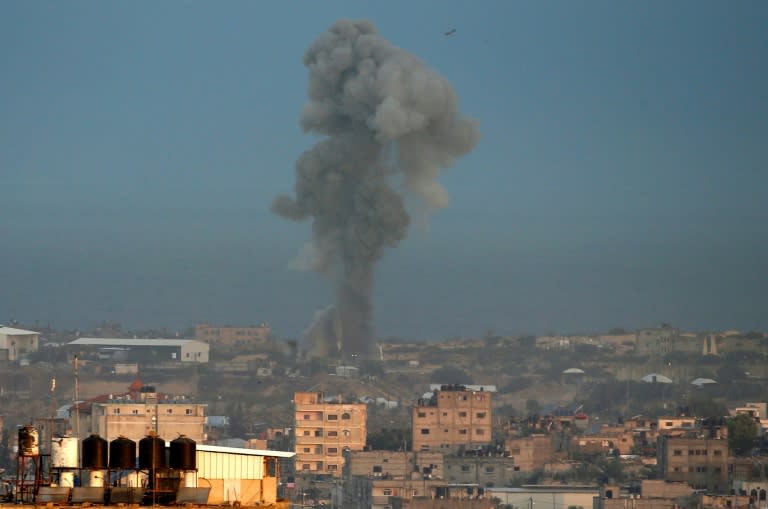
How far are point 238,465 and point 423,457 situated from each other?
83.1 metres

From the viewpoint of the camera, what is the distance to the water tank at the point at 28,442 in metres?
21.1

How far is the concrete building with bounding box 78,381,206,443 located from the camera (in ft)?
328

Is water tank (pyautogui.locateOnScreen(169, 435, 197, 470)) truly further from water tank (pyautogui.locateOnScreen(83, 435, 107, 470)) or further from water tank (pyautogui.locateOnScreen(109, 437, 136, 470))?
water tank (pyautogui.locateOnScreen(83, 435, 107, 470))

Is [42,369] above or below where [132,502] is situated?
above

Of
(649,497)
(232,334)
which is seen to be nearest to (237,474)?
(649,497)

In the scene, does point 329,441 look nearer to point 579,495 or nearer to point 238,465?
point 579,495

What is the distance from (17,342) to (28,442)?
131 metres

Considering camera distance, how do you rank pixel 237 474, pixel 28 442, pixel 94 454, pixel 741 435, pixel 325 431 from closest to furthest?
pixel 94 454 → pixel 28 442 → pixel 237 474 → pixel 741 435 → pixel 325 431

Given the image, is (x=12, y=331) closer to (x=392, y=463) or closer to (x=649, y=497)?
(x=392, y=463)

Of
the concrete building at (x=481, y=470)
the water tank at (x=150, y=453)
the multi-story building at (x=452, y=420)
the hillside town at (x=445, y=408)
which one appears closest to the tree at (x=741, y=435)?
the hillside town at (x=445, y=408)

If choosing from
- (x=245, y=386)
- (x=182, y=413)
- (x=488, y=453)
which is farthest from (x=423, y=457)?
(x=245, y=386)

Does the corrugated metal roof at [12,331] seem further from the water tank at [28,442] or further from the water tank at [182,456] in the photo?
the water tank at [182,456]

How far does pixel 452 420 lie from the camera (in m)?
116

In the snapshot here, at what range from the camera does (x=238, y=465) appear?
22.6 meters
